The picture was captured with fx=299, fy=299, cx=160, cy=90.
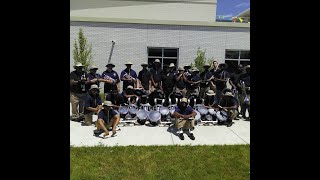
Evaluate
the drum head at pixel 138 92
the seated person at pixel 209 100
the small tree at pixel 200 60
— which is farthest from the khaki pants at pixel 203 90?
the small tree at pixel 200 60

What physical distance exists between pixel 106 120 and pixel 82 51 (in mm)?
9586

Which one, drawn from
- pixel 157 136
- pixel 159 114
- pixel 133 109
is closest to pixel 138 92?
pixel 133 109

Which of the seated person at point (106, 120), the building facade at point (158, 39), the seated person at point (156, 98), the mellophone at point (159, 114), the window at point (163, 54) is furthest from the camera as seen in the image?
the window at point (163, 54)

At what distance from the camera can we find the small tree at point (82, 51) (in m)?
17.0

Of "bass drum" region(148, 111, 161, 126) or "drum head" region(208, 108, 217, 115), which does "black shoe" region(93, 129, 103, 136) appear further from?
"drum head" region(208, 108, 217, 115)

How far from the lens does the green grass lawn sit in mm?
5914

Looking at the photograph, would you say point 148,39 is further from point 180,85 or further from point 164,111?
point 164,111

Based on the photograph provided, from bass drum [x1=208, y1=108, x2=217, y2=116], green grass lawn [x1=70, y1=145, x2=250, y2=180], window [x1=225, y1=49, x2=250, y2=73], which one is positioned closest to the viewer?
green grass lawn [x1=70, y1=145, x2=250, y2=180]

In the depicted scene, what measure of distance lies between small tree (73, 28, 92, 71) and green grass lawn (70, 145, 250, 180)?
10.6 m

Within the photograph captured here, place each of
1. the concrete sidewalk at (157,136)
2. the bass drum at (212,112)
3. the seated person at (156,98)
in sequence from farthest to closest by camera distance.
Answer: the seated person at (156,98)
the bass drum at (212,112)
the concrete sidewalk at (157,136)

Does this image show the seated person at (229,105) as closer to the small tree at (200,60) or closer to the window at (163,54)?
the small tree at (200,60)

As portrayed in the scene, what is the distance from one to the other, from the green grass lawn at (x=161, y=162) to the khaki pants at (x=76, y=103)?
2.66 m

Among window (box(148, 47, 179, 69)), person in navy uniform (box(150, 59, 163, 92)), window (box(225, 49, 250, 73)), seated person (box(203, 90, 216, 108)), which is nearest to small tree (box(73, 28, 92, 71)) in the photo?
window (box(148, 47, 179, 69))
